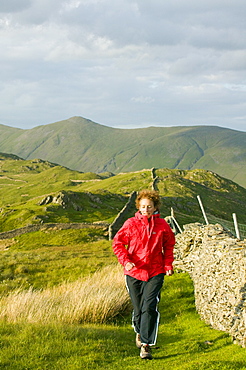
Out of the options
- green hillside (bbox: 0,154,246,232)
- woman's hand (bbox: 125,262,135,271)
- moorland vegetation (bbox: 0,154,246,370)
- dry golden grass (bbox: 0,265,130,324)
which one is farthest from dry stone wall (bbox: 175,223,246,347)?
green hillside (bbox: 0,154,246,232)

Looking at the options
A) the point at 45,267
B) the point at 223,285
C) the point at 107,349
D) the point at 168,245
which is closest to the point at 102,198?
the point at 45,267

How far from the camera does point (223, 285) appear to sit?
9.53 metres

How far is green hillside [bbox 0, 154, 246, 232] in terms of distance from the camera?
56875mm

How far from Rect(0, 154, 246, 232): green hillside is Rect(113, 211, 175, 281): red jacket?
45700 millimetres

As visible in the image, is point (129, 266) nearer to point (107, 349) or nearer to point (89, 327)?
point (107, 349)

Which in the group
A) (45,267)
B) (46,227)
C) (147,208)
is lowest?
(46,227)

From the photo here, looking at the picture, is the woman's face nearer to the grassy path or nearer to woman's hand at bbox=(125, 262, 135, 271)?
woman's hand at bbox=(125, 262, 135, 271)

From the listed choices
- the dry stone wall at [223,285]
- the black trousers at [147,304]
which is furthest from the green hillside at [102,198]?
the black trousers at [147,304]

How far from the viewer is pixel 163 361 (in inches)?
297

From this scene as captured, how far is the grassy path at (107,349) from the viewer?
6.90 metres

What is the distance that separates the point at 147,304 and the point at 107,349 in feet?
4.47

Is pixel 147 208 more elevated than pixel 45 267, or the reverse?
pixel 147 208

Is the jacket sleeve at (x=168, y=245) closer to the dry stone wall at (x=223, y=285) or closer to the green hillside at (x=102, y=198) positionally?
the dry stone wall at (x=223, y=285)

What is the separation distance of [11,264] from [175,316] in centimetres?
1626
